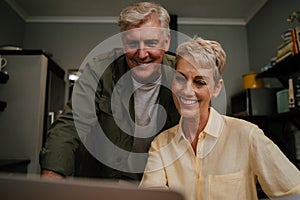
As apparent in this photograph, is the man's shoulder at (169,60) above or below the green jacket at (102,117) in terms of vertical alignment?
above

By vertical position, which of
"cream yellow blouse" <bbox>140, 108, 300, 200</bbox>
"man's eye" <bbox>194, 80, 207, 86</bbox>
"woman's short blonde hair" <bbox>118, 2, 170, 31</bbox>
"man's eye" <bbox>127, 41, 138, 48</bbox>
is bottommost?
"cream yellow blouse" <bbox>140, 108, 300, 200</bbox>

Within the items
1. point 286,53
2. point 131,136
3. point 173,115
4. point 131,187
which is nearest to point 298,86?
point 286,53

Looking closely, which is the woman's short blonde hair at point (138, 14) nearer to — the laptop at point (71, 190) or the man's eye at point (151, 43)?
the man's eye at point (151, 43)

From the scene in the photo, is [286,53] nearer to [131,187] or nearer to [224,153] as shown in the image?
[224,153]

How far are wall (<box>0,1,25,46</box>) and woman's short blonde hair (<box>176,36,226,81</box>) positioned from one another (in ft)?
8.36

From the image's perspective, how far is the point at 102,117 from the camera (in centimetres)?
92

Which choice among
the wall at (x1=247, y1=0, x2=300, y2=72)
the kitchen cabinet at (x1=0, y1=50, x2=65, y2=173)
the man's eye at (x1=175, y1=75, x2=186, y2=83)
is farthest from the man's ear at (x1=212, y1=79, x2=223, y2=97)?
the kitchen cabinet at (x1=0, y1=50, x2=65, y2=173)

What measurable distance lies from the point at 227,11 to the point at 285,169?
271 centimetres

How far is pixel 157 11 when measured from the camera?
2.78ft

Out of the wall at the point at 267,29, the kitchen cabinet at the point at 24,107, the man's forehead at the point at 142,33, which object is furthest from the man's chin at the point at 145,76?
the wall at the point at 267,29

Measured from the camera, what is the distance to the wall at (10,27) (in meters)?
2.68

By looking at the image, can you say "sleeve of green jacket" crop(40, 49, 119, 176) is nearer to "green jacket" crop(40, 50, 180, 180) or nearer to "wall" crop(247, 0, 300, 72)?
"green jacket" crop(40, 50, 180, 180)

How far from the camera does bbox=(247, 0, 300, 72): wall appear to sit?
237cm

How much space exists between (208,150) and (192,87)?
19 centimetres
